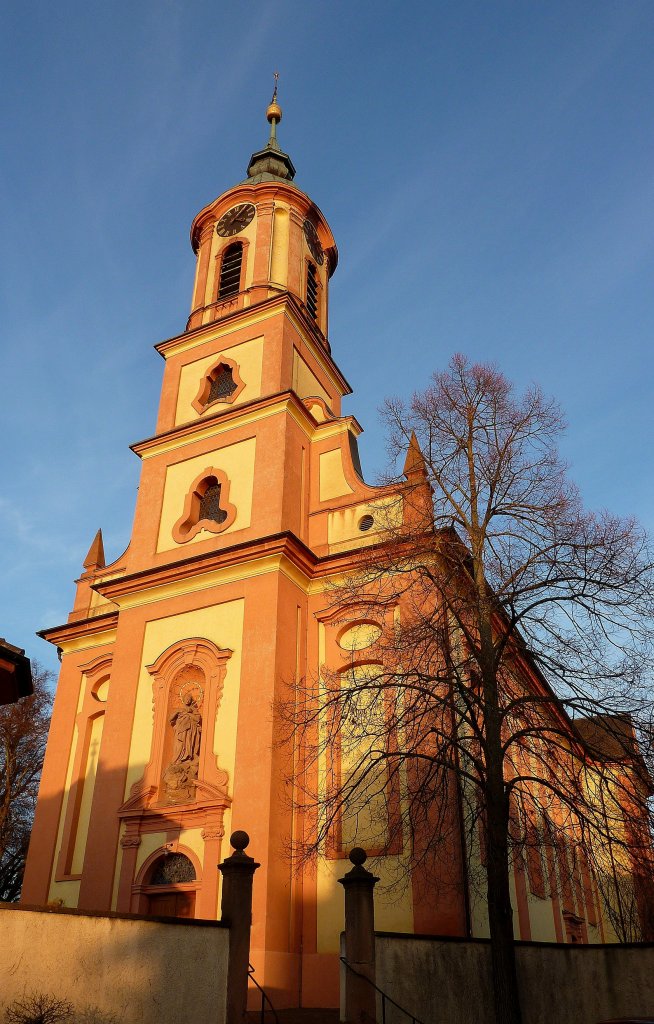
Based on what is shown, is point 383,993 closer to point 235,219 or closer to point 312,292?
point 312,292

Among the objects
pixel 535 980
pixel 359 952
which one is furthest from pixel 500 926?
pixel 535 980

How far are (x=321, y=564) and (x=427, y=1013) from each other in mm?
9446

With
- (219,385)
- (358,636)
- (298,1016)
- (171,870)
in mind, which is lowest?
(298,1016)

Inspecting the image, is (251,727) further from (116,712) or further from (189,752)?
(116,712)

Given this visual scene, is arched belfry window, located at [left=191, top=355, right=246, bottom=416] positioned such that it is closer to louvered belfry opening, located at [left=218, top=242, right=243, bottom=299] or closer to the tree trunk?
louvered belfry opening, located at [left=218, top=242, right=243, bottom=299]

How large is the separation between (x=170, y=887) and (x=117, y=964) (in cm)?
778

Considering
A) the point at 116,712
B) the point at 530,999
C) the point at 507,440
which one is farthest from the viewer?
the point at 116,712

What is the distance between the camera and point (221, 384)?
23.3m

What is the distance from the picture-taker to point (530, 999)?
11.9 metres

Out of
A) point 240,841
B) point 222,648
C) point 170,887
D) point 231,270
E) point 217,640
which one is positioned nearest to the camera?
point 240,841

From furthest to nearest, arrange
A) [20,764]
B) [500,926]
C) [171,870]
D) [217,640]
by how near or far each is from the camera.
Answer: [20,764] < [217,640] < [171,870] < [500,926]

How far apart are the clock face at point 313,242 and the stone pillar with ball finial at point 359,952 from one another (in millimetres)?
20927

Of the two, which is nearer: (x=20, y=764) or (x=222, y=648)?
(x=222, y=648)

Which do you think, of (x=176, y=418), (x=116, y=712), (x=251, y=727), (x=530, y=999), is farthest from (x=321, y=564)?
(x=530, y=999)
